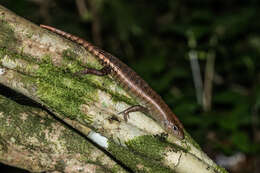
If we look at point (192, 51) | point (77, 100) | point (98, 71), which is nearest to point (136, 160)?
point (77, 100)

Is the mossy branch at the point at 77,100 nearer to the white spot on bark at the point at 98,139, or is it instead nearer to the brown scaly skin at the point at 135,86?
the white spot on bark at the point at 98,139

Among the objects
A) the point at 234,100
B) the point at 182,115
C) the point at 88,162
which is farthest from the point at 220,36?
the point at 88,162

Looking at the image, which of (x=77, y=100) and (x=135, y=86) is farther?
(x=135, y=86)

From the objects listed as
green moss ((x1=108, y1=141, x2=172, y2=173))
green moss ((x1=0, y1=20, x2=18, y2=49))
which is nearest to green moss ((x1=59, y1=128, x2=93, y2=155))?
green moss ((x1=108, y1=141, x2=172, y2=173))

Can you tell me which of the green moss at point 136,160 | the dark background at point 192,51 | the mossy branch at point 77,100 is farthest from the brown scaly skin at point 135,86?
the dark background at point 192,51

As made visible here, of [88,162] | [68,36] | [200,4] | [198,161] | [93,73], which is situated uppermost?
[200,4]

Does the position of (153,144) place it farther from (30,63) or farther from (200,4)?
(200,4)

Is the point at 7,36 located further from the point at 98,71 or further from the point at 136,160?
the point at 136,160
